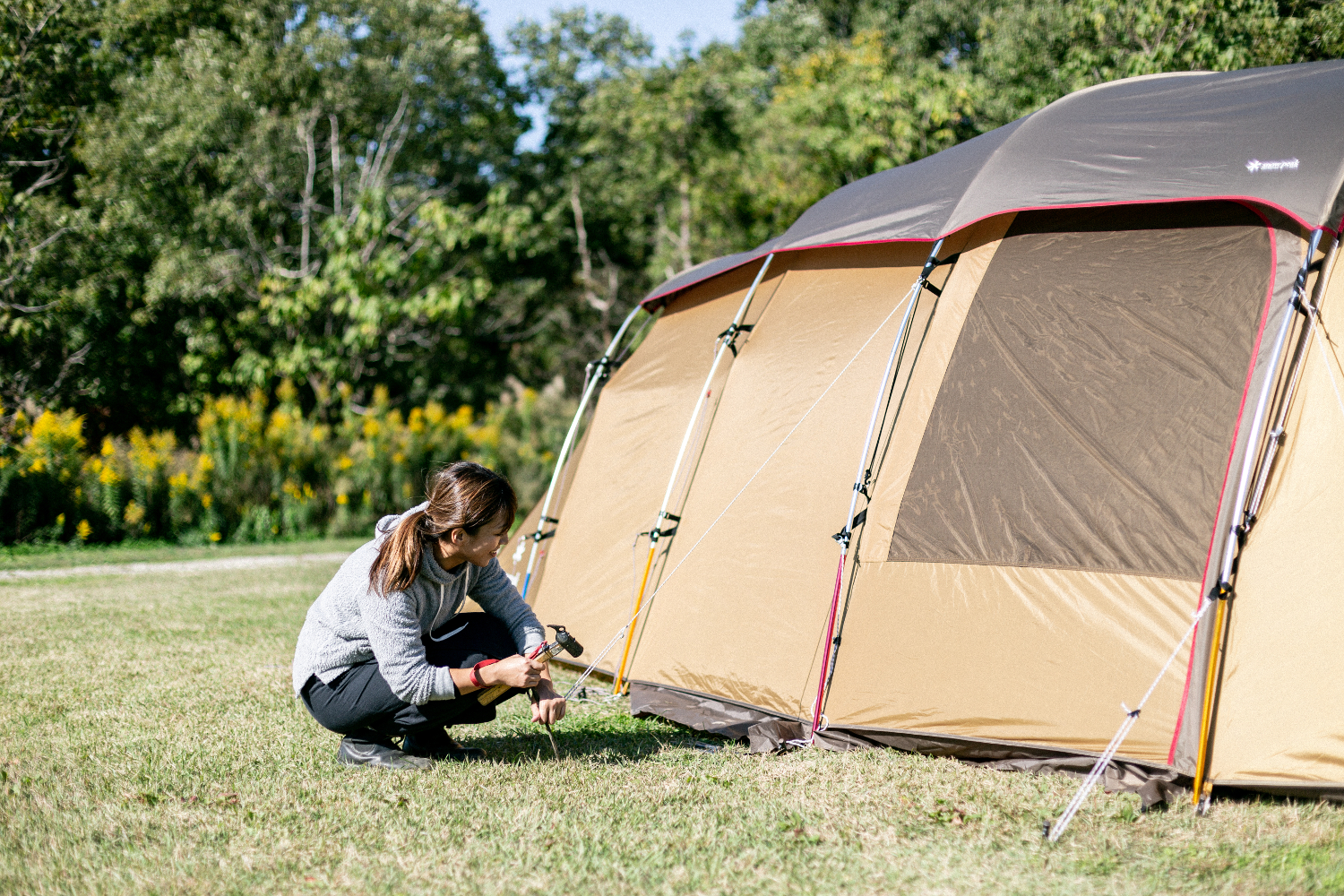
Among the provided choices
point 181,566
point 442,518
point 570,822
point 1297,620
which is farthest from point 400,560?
point 181,566

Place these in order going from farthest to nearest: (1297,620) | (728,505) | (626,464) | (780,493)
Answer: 1. (626,464)
2. (728,505)
3. (780,493)
4. (1297,620)

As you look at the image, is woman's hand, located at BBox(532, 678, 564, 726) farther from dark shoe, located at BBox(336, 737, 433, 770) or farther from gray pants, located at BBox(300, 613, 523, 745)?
dark shoe, located at BBox(336, 737, 433, 770)

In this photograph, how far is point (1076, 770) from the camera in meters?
3.44

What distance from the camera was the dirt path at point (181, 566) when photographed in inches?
342

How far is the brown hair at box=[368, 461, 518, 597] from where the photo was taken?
3.29 metres

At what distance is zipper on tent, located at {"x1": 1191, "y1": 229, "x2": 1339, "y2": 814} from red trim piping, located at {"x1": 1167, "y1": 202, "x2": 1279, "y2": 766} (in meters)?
0.04

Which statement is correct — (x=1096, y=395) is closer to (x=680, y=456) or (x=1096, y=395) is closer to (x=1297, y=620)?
(x=1297, y=620)

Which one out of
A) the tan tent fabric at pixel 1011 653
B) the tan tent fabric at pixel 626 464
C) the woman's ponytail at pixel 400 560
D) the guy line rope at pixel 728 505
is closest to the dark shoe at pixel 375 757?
the woman's ponytail at pixel 400 560

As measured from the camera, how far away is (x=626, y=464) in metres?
5.41

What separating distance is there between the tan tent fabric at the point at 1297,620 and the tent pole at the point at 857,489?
1353 millimetres

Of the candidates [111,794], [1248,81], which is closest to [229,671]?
[111,794]

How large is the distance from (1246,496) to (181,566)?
9047 millimetres

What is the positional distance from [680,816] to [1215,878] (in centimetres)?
148

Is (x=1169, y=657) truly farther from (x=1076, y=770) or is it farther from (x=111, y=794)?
(x=111, y=794)
